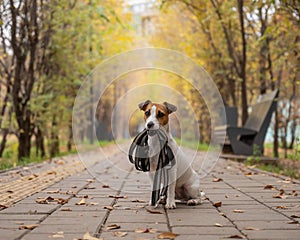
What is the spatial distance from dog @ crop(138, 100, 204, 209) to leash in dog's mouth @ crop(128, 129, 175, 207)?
0.04 metres

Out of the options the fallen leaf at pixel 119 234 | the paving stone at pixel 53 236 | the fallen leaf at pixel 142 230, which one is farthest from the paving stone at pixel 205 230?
the paving stone at pixel 53 236

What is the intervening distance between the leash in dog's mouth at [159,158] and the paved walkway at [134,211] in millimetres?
243

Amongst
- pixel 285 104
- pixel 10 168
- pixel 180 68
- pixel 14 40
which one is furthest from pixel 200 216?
pixel 285 104

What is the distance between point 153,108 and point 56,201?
1709 millimetres

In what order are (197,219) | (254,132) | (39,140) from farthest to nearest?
1. (39,140)
2. (254,132)
3. (197,219)

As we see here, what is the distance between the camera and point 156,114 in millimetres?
4797

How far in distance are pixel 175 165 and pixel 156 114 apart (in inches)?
25.1

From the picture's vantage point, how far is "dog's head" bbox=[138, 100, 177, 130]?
476 cm

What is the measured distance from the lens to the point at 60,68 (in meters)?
13.7

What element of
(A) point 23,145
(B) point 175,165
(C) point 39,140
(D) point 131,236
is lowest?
(D) point 131,236

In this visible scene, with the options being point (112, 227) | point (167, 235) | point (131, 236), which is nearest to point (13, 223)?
point (112, 227)

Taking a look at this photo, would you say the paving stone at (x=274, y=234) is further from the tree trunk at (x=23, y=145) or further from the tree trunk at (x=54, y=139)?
the tree trunk at (x=54, y=139)

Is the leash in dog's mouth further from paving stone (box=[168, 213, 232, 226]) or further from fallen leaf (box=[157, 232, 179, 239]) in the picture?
fallen leaf (box=[157, 232, 179, 239])

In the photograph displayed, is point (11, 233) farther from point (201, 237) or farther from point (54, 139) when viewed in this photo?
point (54, 139)
